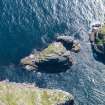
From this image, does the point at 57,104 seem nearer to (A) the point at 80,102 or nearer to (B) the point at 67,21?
(A) the point at 80,102

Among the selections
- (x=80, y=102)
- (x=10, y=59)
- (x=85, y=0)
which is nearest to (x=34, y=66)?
(x=10, y=59)

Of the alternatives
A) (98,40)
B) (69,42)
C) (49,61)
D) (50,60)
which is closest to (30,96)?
(49,61)

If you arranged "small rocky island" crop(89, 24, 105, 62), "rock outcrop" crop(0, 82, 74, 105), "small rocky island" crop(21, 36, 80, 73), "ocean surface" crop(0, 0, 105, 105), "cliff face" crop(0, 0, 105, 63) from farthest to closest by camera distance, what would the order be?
"small rocky island" crop(89, 24, 105, 62), "cliff face" crop(0, 0, 105, 63), "small rocky island" crop(21, 36, 80, 73), "ocean surface" crop(0, 0, 105, 105), "rock outcrop" crop(0, 82, 74, 105)

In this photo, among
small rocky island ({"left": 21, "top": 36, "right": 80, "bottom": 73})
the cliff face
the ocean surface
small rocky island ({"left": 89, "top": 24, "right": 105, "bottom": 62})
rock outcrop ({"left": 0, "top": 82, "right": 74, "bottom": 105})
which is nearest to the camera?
rock outcrop ({"left": 0, "top": 82, "right": 74, "bottom": 105})

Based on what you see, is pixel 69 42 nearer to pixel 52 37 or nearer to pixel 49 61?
pixel 52 37

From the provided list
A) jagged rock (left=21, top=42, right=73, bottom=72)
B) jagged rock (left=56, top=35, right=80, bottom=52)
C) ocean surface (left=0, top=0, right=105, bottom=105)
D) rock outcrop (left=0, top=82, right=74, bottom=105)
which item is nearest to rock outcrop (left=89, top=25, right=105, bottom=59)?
ocean surface (left=0, top=0, right=105, bottom=105)

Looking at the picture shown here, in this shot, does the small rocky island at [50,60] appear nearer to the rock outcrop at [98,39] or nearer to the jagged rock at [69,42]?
the jagged rock at [69,42]

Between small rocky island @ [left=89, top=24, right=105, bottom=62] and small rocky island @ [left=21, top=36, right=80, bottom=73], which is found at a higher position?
small rocky island @ [left=89, top=24, right=105, bottom=62]

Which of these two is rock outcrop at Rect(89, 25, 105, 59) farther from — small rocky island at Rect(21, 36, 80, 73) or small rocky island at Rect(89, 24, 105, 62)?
small rocky island at Rect(21, 36, 80, 73)

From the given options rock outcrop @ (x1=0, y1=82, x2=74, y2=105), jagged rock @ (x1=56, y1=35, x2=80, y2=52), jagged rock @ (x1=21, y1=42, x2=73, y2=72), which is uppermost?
jagged rock @ (x1=56, y1=35, x2=80, y2=52)
